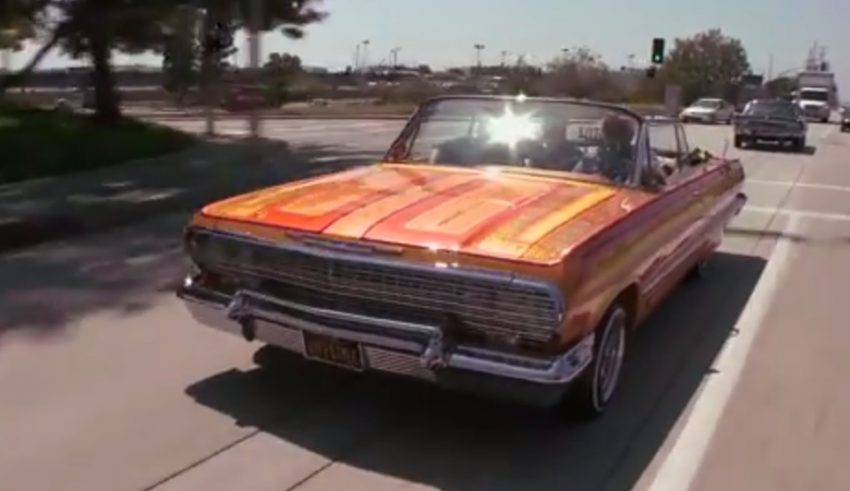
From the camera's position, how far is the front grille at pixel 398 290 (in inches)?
159

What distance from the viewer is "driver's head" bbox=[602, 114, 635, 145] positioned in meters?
5.80

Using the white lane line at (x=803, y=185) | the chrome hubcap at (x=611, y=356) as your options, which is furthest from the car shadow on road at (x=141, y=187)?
the white lane line at (x=803, y=185)

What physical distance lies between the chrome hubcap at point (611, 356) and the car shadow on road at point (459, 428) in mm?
129

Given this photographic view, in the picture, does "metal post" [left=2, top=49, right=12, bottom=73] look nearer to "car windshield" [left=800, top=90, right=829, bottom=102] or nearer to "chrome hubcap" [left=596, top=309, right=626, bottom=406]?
"chrome hubcap" [left=596, top=309, right=626, bottom=406]

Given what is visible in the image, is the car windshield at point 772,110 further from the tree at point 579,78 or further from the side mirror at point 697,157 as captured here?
the side mirror at point 697,157

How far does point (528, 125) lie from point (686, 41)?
9070cm

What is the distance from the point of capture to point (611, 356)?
4.90 meters

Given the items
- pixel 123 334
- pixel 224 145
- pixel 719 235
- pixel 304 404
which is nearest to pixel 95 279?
pixel 123 334

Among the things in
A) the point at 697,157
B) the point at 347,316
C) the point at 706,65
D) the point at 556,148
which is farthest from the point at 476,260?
the point at 706,65

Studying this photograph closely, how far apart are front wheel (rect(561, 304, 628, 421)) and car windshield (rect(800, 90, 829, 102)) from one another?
207 ft

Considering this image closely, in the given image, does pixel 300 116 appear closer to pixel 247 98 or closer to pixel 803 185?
pixel 247 98

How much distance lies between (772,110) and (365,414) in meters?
26.5

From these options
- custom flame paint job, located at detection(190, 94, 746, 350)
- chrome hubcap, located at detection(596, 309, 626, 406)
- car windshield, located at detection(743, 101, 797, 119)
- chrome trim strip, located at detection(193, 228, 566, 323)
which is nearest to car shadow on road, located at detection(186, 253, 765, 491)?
chrome hubcap, located at detection(596, 309, 626, 406)

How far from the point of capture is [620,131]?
584cm
